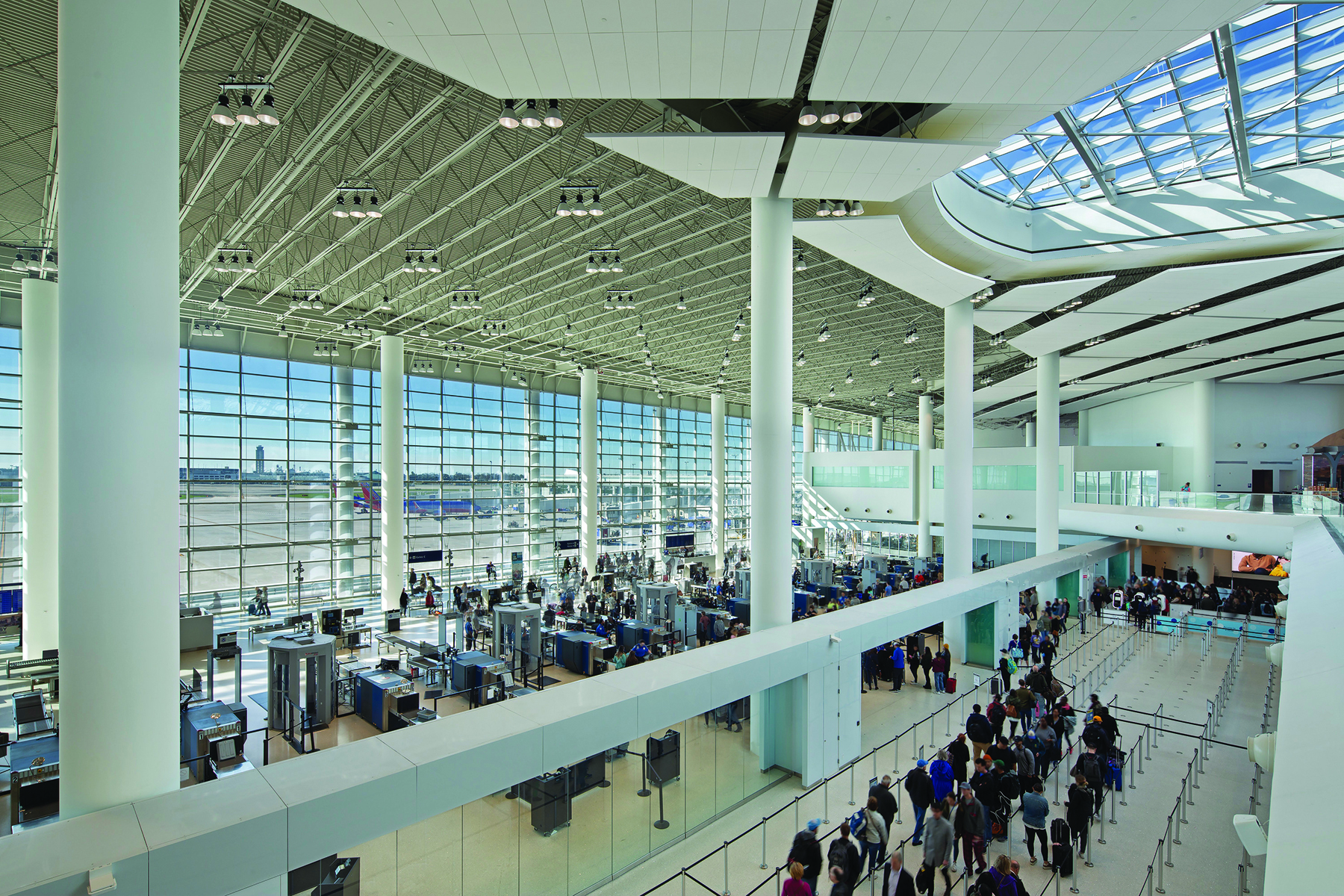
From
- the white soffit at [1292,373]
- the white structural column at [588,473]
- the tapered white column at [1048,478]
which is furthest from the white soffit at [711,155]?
the white soffit at [1292,373]

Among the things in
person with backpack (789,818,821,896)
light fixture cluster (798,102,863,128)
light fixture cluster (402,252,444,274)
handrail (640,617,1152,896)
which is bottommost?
handrail (640,617,1152,896)

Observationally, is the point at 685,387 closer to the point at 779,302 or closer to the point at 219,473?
the point at 219,473

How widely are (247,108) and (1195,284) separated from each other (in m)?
20.8

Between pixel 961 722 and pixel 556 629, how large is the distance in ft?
40.7

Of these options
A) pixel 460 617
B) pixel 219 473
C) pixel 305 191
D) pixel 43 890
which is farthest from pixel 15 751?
pixel 219 473

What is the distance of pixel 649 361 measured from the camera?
33.2 m

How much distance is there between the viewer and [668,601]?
76.8 ft

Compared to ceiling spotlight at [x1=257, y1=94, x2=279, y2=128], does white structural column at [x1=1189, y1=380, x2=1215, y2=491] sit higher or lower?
lower

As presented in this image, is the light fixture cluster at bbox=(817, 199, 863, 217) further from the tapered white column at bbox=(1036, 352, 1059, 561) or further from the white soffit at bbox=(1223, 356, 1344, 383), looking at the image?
the white soffit at bbox=(1223, 356, 1344, 383)

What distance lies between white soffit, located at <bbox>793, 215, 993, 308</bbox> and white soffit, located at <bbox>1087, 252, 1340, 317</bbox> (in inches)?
160

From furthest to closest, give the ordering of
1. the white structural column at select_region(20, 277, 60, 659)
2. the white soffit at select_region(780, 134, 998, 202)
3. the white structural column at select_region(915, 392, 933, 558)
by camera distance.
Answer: the white structural column at select_region(915, 392, 933, 558) → the white structural column at select_region(20, 277, 60, 659) → the white soffit at select_region(780, 134, 998, 202)

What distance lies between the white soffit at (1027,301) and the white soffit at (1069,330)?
974 millimetres

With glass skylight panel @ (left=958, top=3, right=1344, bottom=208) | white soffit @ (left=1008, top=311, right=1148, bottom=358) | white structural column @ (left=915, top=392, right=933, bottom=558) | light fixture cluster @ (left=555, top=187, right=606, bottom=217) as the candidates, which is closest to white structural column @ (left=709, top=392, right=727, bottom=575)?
white structural column @ (left=915, top=392, right=933, bottom=558)

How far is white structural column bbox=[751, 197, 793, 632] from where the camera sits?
41.1 ft
